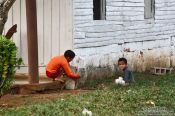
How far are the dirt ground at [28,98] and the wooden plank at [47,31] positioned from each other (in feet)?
4.26

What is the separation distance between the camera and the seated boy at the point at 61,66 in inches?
520

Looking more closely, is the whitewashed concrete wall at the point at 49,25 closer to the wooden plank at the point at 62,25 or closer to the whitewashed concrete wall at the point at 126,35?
the wooden plank at the point at 62,25

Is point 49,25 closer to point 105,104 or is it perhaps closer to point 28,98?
point 28,98

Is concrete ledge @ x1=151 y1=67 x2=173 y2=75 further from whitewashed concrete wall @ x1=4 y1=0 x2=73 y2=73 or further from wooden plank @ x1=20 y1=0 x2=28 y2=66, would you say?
wooden plank @ x1=20 y1=0 x2=28 y2=66

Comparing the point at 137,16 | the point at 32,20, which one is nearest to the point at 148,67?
the point at 137,16

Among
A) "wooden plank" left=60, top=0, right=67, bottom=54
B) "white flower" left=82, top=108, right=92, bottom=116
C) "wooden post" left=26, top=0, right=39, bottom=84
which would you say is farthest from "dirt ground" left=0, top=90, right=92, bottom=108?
"white flower" left=82, top=108, right=92, bottom=116

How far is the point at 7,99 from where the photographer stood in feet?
38.2

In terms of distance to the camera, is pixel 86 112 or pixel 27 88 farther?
pixel 27 88

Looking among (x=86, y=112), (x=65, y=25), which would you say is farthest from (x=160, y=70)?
(x=86, y=112)

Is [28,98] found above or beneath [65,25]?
beneath

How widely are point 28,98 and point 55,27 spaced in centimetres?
265

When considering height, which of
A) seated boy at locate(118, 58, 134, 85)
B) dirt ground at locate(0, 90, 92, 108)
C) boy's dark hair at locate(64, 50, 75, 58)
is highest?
boy's dark hair at locate(64, 50, 75, 58)

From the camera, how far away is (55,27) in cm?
1384

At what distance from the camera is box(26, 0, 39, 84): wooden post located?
41.8 feet
